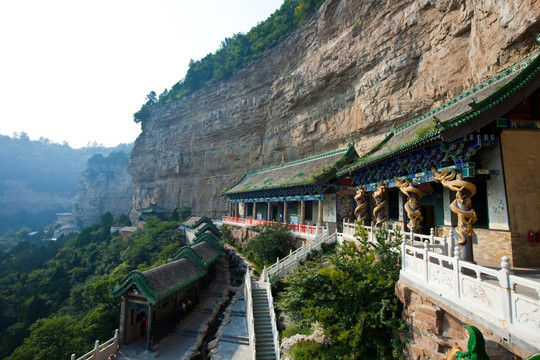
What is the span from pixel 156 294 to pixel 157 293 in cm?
10

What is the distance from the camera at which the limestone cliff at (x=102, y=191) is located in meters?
78.1

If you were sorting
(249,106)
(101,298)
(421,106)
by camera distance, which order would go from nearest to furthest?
(101,298) → (421,106) → (249,106)

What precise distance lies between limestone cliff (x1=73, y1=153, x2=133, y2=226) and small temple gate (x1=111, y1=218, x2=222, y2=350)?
7110 cm

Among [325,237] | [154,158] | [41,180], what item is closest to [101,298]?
[325,237]

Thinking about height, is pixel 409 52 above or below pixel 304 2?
below

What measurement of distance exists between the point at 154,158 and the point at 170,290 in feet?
160

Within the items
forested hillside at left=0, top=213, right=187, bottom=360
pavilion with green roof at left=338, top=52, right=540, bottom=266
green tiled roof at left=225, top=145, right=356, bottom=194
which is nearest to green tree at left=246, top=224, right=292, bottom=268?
green tiled roof at left=225, top=145, right=356, bottom=194

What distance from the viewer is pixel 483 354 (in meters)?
3.32

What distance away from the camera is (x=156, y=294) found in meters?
11.1

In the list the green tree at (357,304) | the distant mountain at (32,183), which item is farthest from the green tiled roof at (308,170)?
the distant mountain at (32,183)

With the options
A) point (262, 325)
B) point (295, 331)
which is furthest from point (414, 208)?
point (262, 325)

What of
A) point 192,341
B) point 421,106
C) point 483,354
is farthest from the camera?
point 421,106

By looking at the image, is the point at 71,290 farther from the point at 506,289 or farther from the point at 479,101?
the point at 479,101

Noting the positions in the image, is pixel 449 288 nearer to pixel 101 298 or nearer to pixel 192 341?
pixel 192 341
